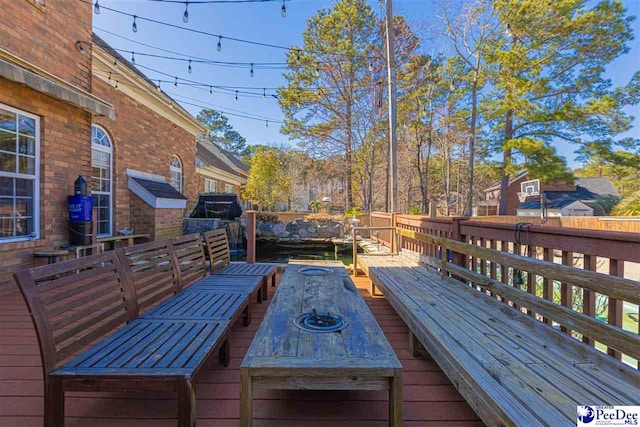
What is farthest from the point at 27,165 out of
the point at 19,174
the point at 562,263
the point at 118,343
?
the point at 562,263

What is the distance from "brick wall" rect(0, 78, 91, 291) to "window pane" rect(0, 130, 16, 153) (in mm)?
266

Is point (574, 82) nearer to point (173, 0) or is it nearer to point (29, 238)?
point (173, 0)

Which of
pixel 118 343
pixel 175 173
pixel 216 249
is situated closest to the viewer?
pixel 118 343

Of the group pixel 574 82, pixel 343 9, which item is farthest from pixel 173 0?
pixel 574 82

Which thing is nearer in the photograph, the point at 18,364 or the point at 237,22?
the point at 18,364

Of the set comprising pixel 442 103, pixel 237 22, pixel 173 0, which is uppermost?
pixel 442 103

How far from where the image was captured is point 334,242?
10852 mm

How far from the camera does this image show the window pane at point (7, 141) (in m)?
3.53

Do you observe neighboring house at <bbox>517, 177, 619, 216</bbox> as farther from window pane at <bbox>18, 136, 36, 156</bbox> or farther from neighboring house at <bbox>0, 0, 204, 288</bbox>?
window pane at <bbox>18, 136, 36, 156</bbox>

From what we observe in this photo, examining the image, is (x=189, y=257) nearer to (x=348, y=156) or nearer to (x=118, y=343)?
(x=118, y=343)

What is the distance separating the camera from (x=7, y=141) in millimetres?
3586

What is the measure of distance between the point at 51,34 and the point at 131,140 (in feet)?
9.25

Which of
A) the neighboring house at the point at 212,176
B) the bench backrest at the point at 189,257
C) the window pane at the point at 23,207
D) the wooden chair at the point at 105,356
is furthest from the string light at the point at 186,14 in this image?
the neighboring house at the point at 212,176

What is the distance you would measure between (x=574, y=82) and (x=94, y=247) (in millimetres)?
16637
